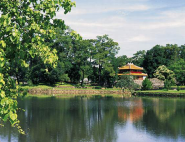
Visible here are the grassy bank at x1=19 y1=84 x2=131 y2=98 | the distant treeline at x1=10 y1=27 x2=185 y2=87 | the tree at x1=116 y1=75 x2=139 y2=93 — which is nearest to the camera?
the grassy bank at x1=19 y1=84 x2=131 y2=98

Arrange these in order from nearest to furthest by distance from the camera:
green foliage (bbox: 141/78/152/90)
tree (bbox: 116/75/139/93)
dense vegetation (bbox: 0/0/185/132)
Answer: dense vegetation (bbox: 0/0/185/132), green foliage (bbox: 141/78/152/90), tree (bbox: 116/75/139/93)

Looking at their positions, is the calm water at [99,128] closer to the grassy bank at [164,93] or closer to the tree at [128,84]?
the grassy bank at [164,93]

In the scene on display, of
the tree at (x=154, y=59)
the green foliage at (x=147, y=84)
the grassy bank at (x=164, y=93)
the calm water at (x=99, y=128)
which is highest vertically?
the tree at (x=154, y=59)

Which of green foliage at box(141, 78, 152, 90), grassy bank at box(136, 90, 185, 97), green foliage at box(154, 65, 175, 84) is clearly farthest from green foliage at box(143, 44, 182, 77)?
grassy bank at box(136, 90, 185, 97)

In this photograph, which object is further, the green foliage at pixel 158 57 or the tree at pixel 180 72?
the green foliage at pixel 158 57

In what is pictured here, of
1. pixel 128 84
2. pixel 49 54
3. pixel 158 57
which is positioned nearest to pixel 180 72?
pixel 128 84

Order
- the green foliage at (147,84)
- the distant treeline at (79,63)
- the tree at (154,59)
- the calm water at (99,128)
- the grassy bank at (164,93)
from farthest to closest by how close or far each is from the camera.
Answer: the tree at (154,59)
the distant treeline at (79,63)
the green foliage at (147,84)
the grassy bank at (164,93)
the calm water at (99,128)

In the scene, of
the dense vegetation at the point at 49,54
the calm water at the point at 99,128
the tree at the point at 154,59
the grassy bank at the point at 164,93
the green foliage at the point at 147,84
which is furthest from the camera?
the tree at the point at 154,59

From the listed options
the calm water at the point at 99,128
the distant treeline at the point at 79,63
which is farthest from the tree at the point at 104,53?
the calm water at the point at 99,128

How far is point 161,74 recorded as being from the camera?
74.1m

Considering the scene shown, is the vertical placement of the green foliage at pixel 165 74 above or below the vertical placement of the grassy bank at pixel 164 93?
above

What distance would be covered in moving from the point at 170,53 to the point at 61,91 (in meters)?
50.9

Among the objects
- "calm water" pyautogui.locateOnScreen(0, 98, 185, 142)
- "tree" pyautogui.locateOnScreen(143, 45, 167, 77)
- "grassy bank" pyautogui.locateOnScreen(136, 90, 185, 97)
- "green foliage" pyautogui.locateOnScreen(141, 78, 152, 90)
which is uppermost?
"tree" pyautogui.locateOnScreen(143, 45, 167, 77)

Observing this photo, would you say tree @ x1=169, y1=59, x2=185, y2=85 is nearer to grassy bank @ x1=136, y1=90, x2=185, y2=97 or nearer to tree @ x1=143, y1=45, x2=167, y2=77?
grassy bank @ x1=136, y1=90, x2=185, y2=97
